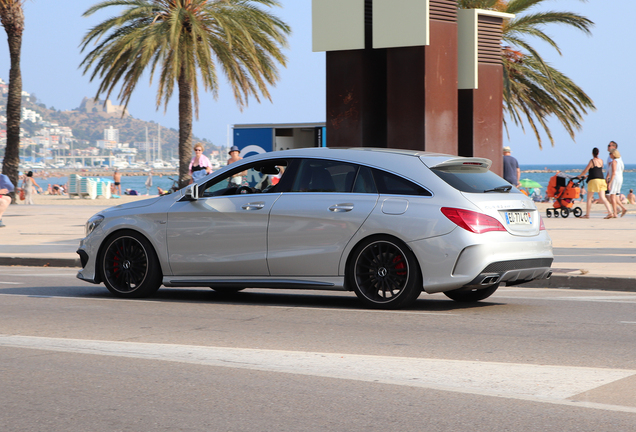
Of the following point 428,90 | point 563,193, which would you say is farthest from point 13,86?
point 428,90

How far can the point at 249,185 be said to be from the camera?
9.55m

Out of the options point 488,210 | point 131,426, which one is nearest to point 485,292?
point 488,210

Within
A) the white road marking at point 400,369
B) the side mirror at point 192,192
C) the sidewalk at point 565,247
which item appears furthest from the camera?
the sidewalk at point 565,247

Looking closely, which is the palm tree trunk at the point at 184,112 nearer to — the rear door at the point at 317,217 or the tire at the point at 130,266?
the tire at the point at 130,266

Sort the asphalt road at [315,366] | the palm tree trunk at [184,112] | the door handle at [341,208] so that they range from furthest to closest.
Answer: the palm tree trunk at [184,112]
the door handle at [341,208]
the asphalt road at [315,366]

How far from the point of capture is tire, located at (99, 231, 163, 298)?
30.5ft

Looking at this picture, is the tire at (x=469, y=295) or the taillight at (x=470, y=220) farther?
the tire at (x=469, y=295)

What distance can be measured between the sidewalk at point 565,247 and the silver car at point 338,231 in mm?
2048

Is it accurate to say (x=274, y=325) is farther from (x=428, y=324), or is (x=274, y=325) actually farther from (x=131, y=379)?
(x=131, y=379)

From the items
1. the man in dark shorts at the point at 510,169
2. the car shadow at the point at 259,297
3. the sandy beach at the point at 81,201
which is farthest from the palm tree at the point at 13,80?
the car shadow at the point at 259,297

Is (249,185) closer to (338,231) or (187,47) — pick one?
(338,231)

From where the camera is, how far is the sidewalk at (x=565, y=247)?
10570 mm

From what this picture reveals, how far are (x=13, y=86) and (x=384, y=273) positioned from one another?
28296 mm

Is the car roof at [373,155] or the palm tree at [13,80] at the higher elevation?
the palm tree at [13,80]
